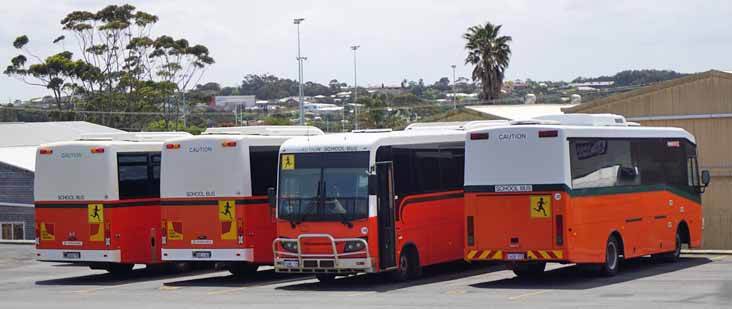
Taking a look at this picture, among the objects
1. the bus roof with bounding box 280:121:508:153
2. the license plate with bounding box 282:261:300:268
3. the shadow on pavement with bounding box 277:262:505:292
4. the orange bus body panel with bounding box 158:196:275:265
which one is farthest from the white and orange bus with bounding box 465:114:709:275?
the orange bus body panel with bounding box 158:196:275:265

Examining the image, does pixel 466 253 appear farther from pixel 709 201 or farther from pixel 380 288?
pixel 709 201

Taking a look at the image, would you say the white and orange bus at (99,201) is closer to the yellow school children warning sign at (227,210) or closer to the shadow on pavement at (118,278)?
the shadow on pavement at (118,278)

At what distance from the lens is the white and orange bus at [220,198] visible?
2514cm

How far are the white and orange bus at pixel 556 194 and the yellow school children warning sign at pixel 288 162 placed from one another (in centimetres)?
338

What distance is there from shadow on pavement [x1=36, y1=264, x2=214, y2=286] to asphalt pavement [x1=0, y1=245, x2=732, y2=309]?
3 centimetres

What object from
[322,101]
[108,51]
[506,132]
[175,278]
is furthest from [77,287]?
[322,101]

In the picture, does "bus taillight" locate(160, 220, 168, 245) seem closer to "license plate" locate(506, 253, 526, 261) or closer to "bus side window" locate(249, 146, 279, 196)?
"bus side window" locate(249, 146, 279, 196)

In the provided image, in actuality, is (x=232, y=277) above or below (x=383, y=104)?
below

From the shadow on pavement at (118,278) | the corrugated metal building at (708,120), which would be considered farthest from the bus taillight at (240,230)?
the corrugated metal building at (708,120)

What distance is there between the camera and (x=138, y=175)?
27188 millimetres

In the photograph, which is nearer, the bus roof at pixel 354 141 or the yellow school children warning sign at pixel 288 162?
the bus roof at pixel 354 141

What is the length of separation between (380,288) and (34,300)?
6.28 m

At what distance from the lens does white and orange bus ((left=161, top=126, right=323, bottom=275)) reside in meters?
25.1

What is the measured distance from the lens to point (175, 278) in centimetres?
2753
